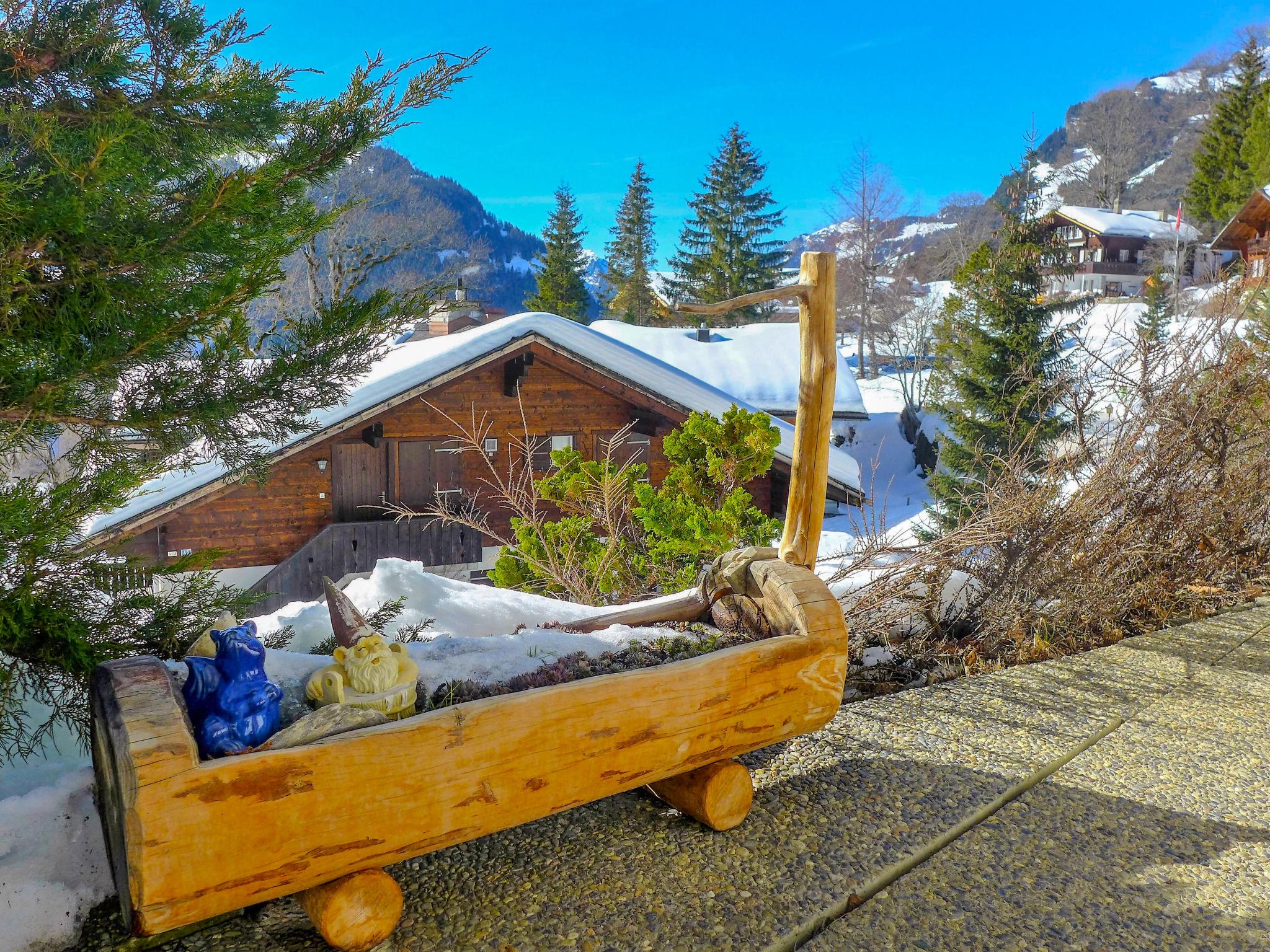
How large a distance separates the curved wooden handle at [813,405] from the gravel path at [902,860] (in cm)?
89

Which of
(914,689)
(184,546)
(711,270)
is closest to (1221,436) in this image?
(914,689)

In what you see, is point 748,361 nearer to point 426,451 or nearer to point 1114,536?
point 426,451

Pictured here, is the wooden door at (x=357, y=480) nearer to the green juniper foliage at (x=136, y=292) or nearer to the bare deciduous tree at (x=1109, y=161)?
the green juniper foliage at (x=136, y=292)

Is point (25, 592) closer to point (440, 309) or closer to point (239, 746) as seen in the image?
point (239, 746)

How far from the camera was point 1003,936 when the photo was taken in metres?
2.15

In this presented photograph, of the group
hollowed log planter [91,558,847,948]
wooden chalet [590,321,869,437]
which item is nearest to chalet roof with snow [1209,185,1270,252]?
wooden chalet [590,321,869,437]

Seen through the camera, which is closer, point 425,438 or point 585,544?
point 585,544

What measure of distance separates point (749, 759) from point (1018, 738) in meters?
1.16

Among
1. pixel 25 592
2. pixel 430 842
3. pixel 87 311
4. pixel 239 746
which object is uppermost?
pixel 87 311

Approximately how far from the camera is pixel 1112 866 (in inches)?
98.2

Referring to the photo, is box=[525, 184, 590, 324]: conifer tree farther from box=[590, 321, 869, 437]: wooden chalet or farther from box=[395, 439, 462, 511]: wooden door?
box=[395, 439, 462, 511]: wooden door

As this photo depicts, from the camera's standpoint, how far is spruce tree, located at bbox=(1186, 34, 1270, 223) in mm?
36625

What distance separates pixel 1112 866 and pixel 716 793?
119cm

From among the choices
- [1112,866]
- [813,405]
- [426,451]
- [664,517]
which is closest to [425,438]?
[426,451]
